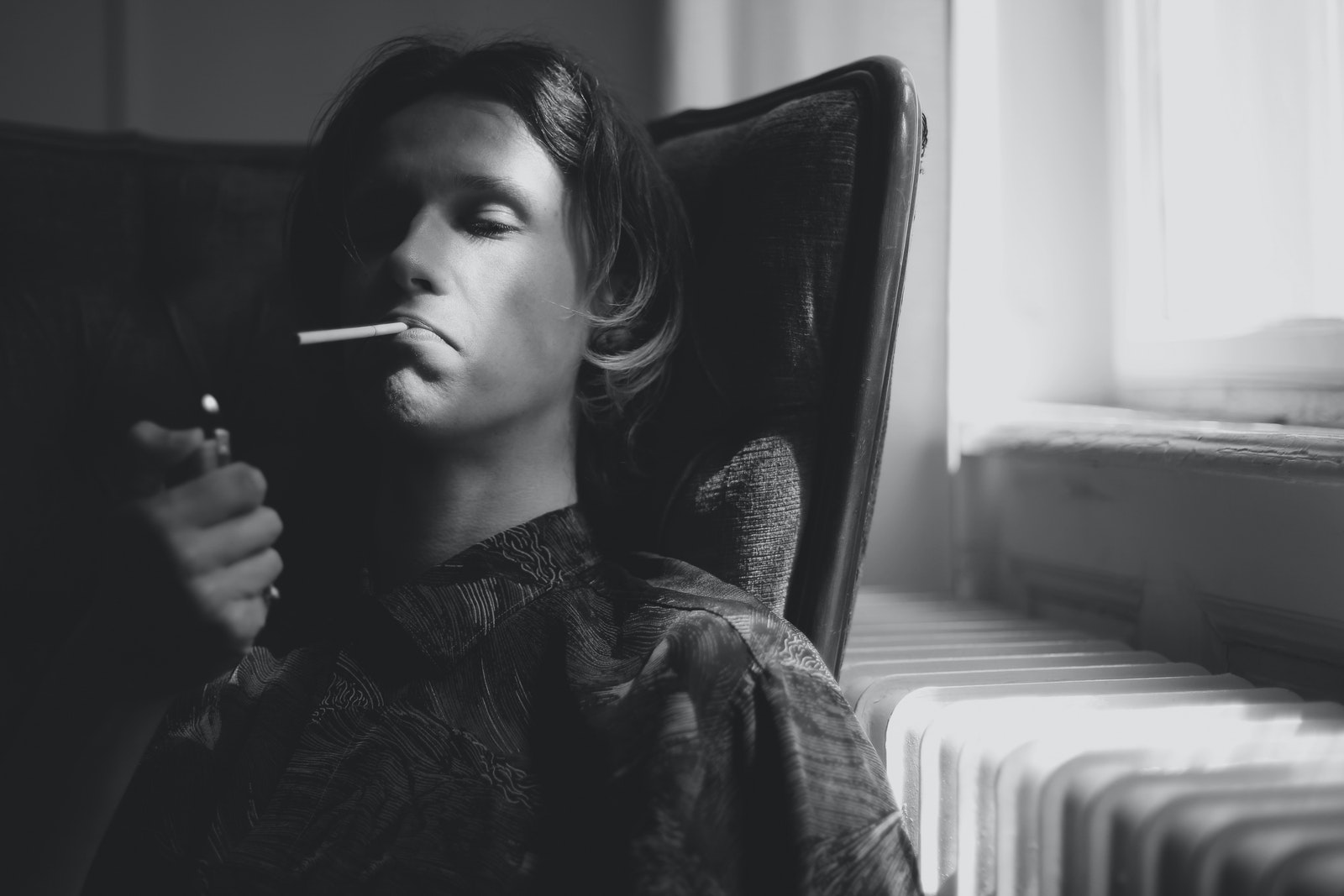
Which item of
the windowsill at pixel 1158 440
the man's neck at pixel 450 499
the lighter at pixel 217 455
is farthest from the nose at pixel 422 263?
→ the windowsill at pixel 1158 440

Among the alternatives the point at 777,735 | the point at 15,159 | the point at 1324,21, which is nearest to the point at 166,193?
the point at 15,159

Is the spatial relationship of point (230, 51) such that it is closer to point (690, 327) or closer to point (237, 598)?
point (690, 327)

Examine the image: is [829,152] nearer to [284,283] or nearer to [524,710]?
[524,710]

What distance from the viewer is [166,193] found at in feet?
4.58

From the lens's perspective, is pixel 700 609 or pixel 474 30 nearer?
pixel 700 609

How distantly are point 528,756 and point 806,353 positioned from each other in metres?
0.43

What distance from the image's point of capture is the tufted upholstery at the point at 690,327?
95 centimetres

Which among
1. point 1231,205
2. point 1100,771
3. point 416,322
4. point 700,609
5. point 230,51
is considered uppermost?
point 230,51

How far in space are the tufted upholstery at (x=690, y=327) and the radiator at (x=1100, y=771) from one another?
14 cm

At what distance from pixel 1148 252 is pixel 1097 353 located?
0.15 meters

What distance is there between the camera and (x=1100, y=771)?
0.75 m

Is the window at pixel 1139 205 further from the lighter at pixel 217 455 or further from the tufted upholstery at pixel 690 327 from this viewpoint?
the lighter at pixel 217 455

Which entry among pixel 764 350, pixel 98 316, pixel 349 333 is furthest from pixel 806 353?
Result: pixel 98 316

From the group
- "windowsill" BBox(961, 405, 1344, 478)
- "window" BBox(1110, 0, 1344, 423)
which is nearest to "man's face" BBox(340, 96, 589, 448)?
"windowsill" BBox(961, 405, 1344, 478)
